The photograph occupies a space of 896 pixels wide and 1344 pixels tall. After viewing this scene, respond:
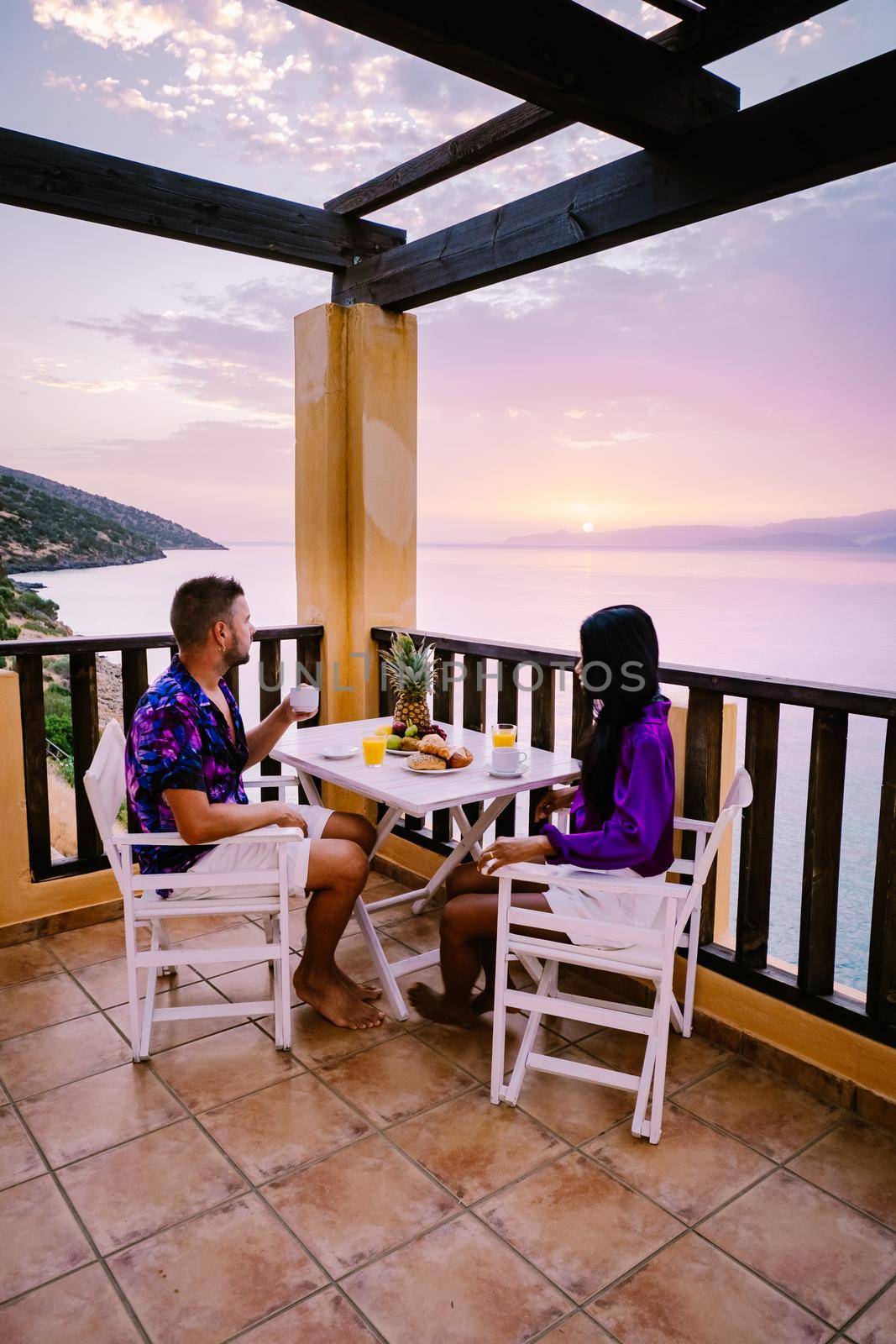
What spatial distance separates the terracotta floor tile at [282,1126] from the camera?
6.95ft

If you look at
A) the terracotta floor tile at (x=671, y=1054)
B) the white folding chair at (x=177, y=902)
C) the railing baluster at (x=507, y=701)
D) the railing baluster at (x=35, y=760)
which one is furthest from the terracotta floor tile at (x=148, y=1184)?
the railing baluster at (x=507, y=701)

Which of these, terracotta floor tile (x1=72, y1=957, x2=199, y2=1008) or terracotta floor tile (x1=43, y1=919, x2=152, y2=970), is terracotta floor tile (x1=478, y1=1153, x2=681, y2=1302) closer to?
terracotta floor tile (x1=72, y1=957, x2=199, y2=1008)

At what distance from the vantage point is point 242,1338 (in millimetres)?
1592

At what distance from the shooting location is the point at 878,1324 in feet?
5.42

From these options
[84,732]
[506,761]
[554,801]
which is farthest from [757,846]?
[84,732]

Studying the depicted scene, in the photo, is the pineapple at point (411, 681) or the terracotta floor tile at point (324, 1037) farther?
the pineapple at point (411, 681)

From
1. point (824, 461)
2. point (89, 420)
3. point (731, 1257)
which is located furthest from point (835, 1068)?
point (824, 461)

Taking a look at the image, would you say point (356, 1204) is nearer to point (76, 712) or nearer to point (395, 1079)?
point (395, 1079)

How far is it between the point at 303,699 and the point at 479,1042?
49.3 inches

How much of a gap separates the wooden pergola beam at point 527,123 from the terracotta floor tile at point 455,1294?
318 cm

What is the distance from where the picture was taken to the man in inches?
93.8

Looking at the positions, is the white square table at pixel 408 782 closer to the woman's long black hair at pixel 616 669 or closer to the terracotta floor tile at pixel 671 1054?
the woman's long black hair at pixel 616 669

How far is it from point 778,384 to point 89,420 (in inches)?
346

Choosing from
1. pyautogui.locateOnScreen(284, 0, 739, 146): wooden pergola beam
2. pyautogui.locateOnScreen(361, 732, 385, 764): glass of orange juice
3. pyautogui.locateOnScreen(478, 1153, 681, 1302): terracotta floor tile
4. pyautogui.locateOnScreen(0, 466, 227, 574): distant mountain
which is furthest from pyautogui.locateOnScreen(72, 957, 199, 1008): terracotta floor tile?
pyautogui.locateOnScreen(284, 0, 739, 146): wooden pergola beam
